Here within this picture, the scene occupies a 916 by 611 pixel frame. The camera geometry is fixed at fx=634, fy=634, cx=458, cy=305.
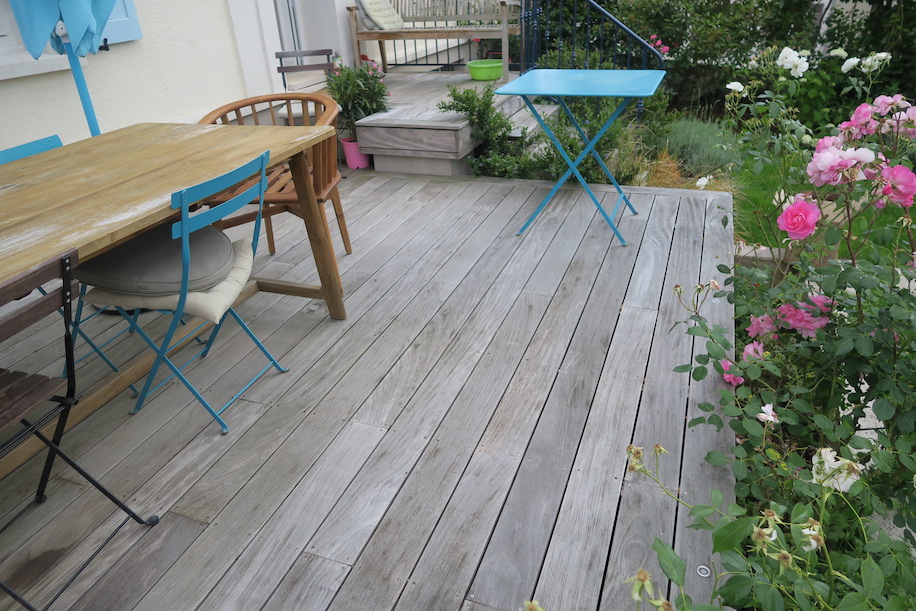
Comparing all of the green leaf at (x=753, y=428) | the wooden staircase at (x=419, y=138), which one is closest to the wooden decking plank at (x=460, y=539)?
the green leaf at (x=753, y=428)

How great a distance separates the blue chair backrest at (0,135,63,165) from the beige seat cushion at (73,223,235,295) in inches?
33.1

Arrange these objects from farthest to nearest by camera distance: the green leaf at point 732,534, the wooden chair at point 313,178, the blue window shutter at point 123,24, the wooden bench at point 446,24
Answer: the wooden bench at point 446,24, the blue window shutter at point 123,24, the wooden chair at point 313,178, the green leaf at point 732,534

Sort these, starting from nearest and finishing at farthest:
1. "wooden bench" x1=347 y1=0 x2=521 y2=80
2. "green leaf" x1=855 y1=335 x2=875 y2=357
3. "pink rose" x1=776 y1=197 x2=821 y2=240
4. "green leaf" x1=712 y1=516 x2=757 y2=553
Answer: "green leaf" x1=712 y1=516 x2=757 y2=553 < "green leaf" x1=855 y1=335 x2=875 y2=357 < "pink rose" x1=776 y1=197 x2=821 y2=240 < "wooden bench" x1=347 y1=0 x2=521 y2=80

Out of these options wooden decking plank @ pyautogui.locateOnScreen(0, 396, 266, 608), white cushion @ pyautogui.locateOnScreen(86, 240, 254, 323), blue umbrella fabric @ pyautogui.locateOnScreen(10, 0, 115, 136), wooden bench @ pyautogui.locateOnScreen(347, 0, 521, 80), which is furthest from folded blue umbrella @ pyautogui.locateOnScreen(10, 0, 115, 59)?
wooden bench @ pyautogui.locateOnScreen(347, 0, 521, 80)

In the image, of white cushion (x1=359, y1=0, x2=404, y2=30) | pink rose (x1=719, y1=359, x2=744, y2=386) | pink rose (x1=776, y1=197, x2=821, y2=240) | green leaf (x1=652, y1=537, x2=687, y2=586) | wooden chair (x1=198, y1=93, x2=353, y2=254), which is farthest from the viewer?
white cushion (x1=359, y1=0, x2=404, y2=30)

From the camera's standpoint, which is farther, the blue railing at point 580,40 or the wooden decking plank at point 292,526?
the blue railing at point 580,40

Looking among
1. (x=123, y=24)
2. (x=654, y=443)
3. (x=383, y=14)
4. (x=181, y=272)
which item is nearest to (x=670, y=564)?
(x=654, y=443)

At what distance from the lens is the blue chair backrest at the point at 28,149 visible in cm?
268

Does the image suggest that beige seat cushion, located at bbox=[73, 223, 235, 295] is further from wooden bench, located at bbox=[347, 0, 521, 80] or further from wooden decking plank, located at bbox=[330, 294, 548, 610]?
wooden bench, located at bbox=[347, 0, 521, 80]

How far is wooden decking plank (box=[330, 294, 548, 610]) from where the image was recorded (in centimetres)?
167

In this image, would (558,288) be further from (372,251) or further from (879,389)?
(879,389)

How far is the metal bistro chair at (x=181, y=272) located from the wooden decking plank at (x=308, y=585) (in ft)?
2.32

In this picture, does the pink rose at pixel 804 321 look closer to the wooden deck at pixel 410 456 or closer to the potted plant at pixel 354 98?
the wooden deck at pixel 410 456

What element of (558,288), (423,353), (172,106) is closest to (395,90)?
(172,106)
